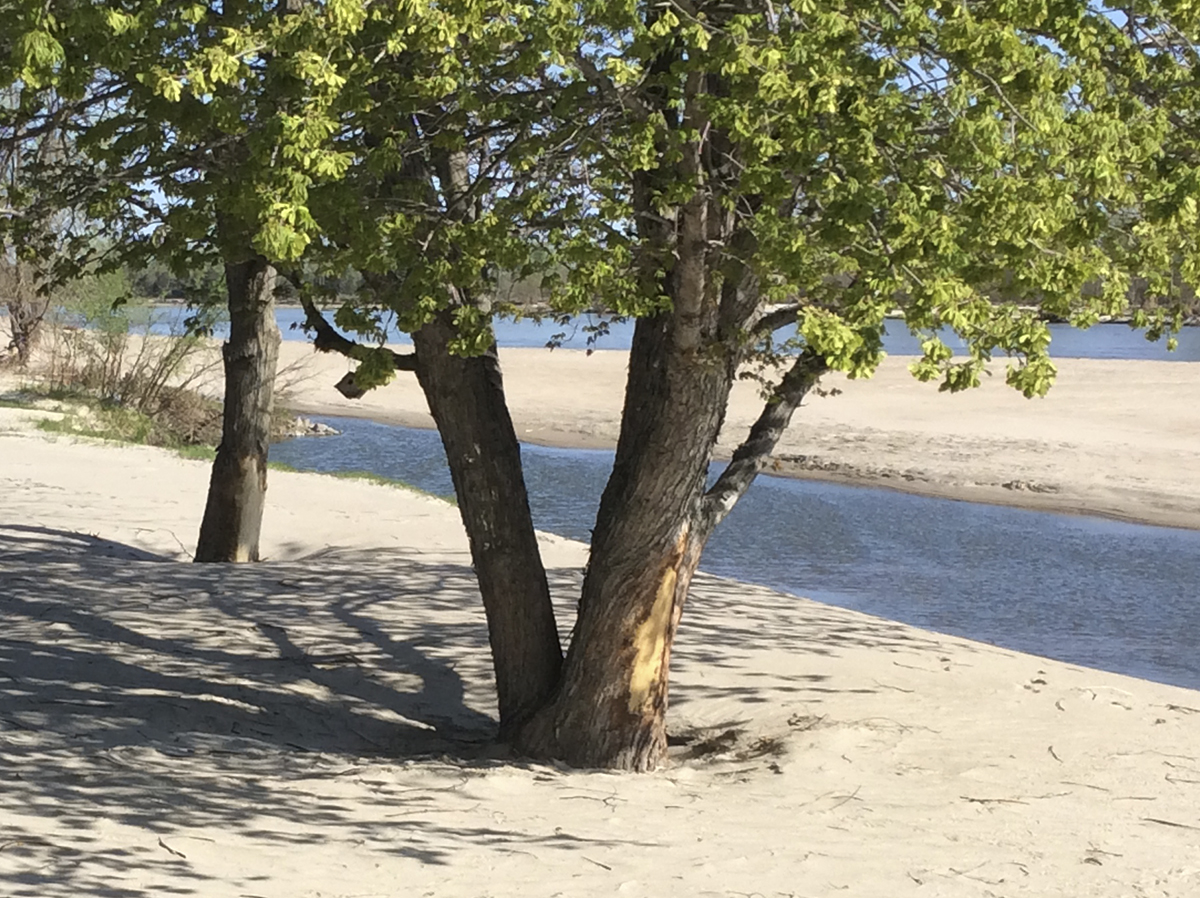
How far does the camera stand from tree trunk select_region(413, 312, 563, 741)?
7.11 m

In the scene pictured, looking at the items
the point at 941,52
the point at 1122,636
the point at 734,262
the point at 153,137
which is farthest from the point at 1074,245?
the point at 1122,636

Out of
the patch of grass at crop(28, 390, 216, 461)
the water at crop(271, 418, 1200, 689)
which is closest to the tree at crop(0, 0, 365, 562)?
the water at crop(271, 418, 1200, 689)

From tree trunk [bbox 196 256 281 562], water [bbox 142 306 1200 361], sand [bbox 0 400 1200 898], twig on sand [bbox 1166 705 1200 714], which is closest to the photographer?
sand [bbox 0 400 1200 898]

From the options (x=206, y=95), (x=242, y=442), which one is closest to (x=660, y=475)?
(x=206, y=95)

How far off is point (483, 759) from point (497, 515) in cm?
121

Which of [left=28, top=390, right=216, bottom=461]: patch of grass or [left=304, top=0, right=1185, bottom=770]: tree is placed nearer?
[left=304, top=0, right=1185, bottom=770]: tree

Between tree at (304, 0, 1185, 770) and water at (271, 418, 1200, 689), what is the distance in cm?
698

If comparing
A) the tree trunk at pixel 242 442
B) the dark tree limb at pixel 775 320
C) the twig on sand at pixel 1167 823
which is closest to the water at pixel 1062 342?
the tree trunk at pixel 242 442

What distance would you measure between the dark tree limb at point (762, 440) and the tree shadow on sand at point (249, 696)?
149cm

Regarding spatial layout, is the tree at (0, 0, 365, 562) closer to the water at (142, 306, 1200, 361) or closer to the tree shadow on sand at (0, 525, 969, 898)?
the tree shadow on sand at (0, 525, 969, 898)

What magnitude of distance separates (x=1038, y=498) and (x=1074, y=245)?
1815cm

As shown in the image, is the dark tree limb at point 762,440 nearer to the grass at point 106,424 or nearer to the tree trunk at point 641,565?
the tree trunk at point 641,565

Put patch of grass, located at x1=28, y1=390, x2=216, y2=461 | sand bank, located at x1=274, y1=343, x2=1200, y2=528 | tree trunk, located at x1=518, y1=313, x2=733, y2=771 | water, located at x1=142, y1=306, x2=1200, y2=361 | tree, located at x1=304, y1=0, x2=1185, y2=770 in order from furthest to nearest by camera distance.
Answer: water, located at x1=142, y1=306, x2=1200, y2=361 < sand bank, located at x1=274, y1=343, x2=1200, y2=528 < patch of grass, located at x1=28, y1=390, x2=216, y2=461 < tree trunk, located at x1=518, y1=313, x2=733, y2=771 < tree, located at x1=304, y1=0, x2=1185, y2=770

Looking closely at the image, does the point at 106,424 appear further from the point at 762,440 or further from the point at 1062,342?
the point at 1062,342
